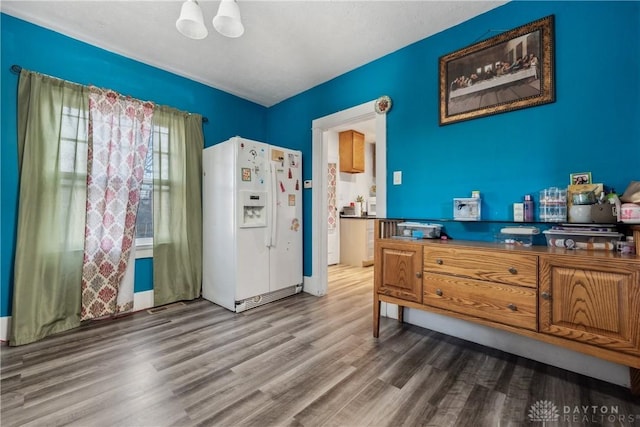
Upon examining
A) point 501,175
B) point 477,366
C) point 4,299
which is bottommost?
point 477,366

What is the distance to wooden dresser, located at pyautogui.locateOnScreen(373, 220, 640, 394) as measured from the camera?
4.19 feet

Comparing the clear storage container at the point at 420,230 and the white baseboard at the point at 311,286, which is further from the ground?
the clear storage container at the point at 420,230

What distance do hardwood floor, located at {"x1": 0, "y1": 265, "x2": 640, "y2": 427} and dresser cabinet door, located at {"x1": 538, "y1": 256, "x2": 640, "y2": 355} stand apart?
404mm

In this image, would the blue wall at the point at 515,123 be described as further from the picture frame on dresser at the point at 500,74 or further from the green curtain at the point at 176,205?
the green curtain at the point at 176,205

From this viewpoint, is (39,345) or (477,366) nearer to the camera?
(477,366)

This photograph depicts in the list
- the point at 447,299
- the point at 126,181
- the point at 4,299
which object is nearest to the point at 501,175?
the point at 447,299

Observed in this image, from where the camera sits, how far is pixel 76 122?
237 centimetres

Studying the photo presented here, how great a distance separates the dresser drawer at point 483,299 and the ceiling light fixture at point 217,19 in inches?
86.8

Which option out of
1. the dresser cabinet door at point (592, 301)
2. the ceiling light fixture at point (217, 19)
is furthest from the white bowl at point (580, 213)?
the ceiling light fixture at point (217, 19)

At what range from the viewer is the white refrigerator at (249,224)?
277cm

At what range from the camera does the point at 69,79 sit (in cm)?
240

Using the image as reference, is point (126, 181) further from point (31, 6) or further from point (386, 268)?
point (386, 268)

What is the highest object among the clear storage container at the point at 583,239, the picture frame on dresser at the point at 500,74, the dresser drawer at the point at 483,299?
the picture frame on dresser at the point at 500,74

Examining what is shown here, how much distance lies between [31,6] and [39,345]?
2.66 metres
